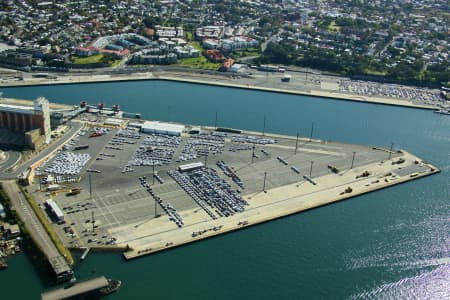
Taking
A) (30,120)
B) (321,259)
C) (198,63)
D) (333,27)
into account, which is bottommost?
(321,259)

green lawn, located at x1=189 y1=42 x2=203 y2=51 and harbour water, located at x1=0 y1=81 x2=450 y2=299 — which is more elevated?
green lawn, located at x1=189 y1=42 x2=203 y2=51

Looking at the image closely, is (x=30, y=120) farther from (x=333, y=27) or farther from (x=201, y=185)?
(x=333, y=27)

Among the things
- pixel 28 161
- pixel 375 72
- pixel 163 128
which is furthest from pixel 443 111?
pixel 28 161

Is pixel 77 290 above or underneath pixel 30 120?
underneath

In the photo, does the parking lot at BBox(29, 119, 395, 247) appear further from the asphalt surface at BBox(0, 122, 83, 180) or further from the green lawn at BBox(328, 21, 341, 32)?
the green lawn at BBox(328, 21, 341, 32)

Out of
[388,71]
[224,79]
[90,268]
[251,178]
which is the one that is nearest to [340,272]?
[251,178]

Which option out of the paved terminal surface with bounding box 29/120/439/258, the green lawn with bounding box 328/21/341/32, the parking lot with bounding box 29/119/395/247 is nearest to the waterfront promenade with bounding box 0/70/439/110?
the paved terminal surface with bounding box 29/120/439/258
